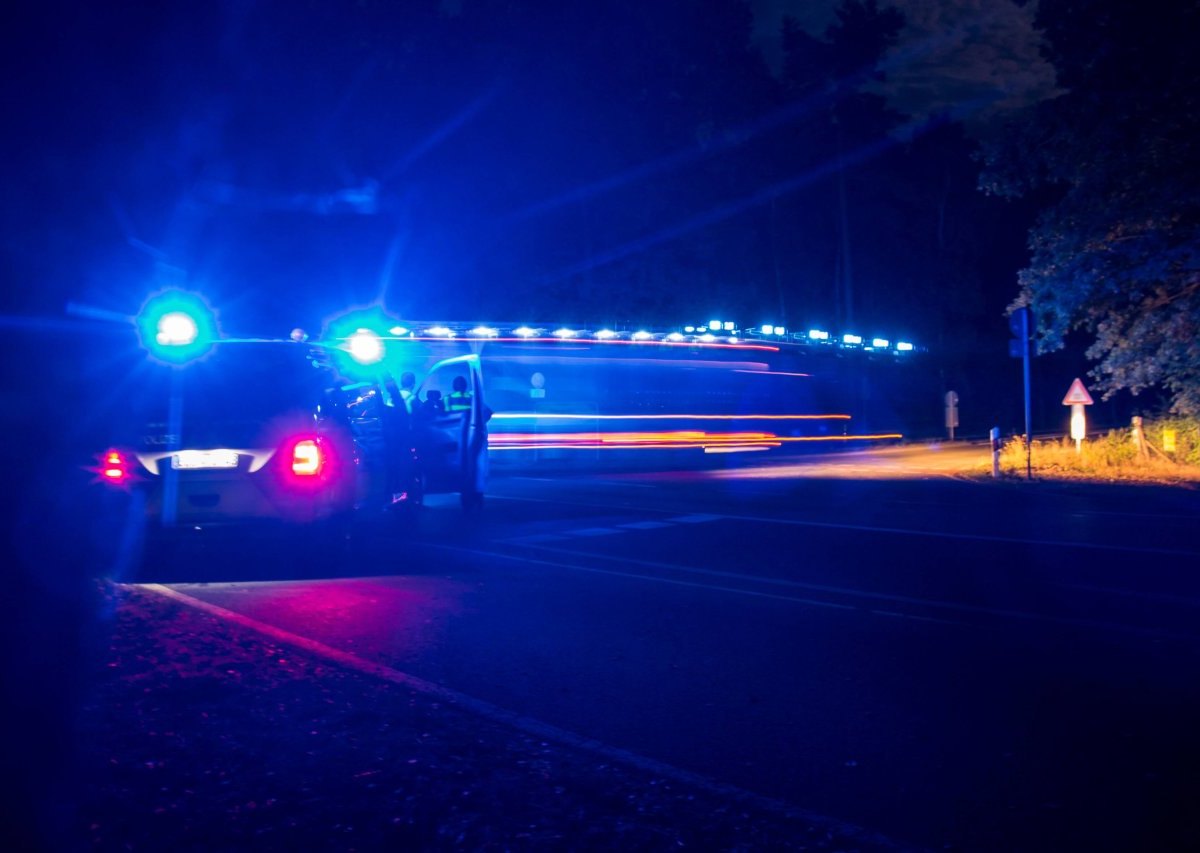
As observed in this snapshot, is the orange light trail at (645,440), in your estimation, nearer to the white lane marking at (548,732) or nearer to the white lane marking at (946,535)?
the white lane marking at (946,535)

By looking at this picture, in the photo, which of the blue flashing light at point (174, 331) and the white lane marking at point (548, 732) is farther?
the blue flashing light at point (174, 331)

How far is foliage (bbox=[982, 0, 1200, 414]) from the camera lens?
20125 millimetres

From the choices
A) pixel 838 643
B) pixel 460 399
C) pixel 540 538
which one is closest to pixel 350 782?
pixel 838 643

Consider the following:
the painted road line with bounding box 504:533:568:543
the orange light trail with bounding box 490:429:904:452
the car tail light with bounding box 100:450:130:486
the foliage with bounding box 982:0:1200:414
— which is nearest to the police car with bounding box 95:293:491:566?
the car tail light with bounding box 100:450:130:486

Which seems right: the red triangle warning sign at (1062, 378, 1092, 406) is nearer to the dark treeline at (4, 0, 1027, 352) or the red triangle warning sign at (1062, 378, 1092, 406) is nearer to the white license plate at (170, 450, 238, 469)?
the white license plate at (170, 450, 238, 469)

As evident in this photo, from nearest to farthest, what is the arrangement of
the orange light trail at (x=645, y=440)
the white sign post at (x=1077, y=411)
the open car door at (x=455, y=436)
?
the open car door at (x=455, y=436) → the white sign post at (x=1077, y=411) → the orange light trail at (x=645, y=440)

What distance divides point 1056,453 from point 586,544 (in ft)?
53.9

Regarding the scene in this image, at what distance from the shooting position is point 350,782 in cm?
501

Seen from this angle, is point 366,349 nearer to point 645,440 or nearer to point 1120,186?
point 1120,186

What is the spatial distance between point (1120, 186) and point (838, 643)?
1671 centimetres

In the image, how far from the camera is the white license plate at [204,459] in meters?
9.90

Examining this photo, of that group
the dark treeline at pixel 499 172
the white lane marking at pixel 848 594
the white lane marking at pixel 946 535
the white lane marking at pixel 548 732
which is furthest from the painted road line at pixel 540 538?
the dark treeline at pixel 499 172

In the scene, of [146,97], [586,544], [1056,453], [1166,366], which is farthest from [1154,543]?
[146,97]

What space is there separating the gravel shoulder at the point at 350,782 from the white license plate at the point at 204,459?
339 centimetres
